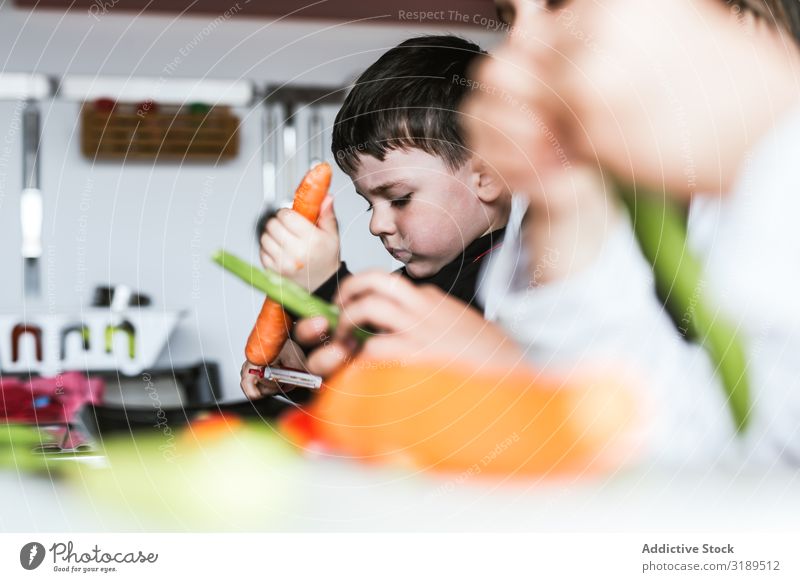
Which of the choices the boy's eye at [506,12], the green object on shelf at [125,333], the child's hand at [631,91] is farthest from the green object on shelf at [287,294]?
the boy's eye at [506,12]

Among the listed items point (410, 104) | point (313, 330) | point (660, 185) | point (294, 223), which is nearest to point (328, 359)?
point (313, 330)

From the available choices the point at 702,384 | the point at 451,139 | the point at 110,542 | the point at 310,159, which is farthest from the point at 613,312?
the point at 110,542

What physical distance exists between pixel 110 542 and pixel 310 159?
16.5 inches

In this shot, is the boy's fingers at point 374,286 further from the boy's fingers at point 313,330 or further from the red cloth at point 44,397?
the red cloth at point 44,397

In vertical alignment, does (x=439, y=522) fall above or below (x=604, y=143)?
below

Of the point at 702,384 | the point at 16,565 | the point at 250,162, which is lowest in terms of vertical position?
the point at 16,565

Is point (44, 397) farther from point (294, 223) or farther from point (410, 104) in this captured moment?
point (410, 104)

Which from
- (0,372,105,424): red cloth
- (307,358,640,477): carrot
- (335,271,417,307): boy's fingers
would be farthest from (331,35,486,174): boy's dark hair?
(0,372,105,424): red cloth

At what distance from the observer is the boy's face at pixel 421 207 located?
32.1 inches

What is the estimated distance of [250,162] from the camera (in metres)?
0.84

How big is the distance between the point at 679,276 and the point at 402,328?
28 cm

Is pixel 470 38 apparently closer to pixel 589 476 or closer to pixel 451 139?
pixel 451 139

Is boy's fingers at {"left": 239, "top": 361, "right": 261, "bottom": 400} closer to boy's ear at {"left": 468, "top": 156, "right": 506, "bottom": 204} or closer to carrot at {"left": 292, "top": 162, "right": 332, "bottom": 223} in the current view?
carrot at {"left": 292, "top": 162, "right": 332, "bottom": 223}

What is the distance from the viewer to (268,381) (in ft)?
2.77
